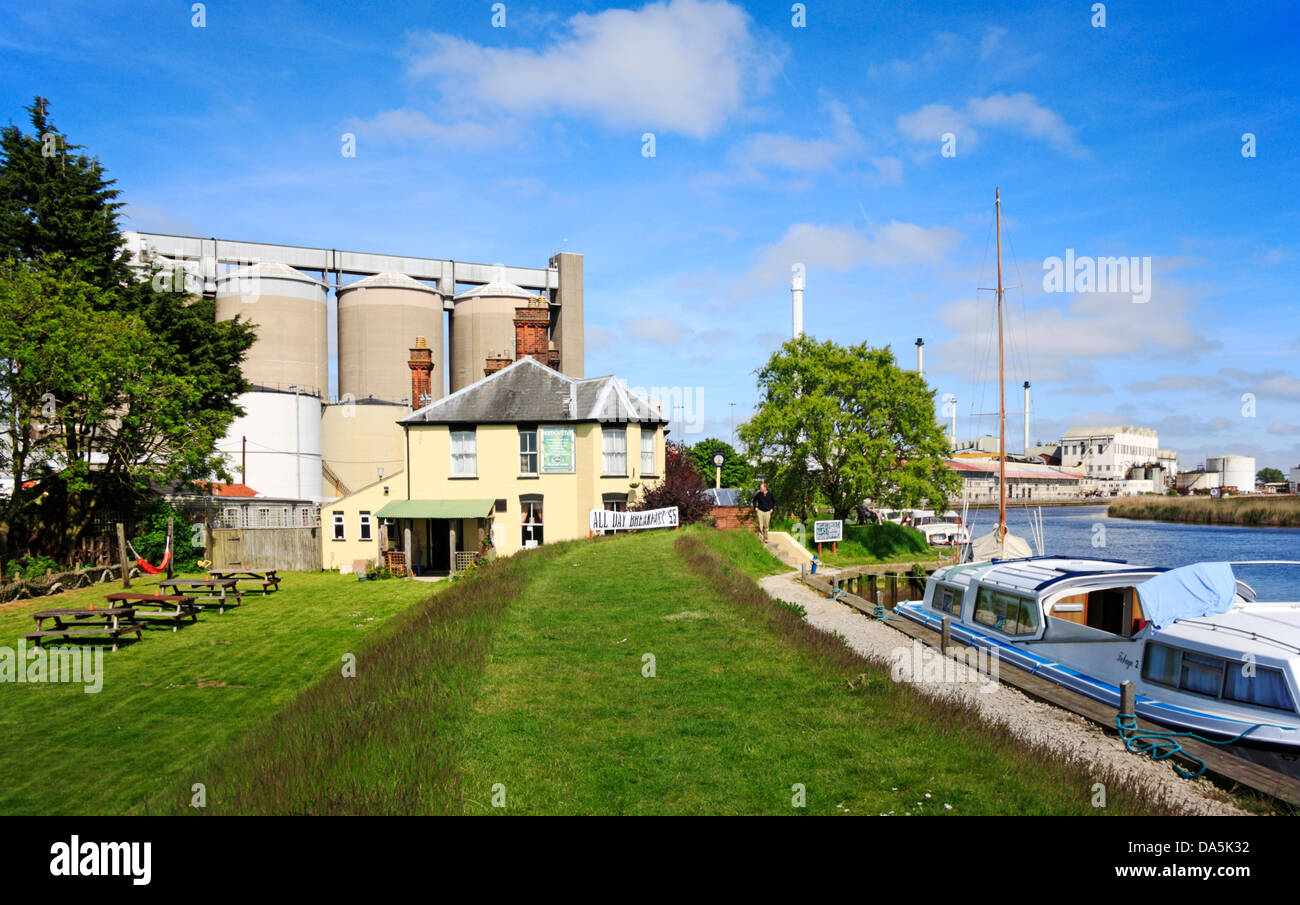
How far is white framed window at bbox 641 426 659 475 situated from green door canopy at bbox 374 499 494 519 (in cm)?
790

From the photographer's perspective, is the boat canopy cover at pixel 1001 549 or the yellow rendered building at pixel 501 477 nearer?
the yellow rendered building at pixel 501 477

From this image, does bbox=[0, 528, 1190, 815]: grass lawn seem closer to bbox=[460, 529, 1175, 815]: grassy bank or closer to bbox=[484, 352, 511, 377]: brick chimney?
bbox=[460, 529, 1175, 815]: grassy bank

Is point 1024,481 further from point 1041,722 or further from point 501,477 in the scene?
point 1041,722

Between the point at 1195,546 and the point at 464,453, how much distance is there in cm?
5986

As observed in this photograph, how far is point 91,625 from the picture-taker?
20.6m

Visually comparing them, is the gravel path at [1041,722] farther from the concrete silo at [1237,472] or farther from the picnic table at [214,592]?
the concrete silo at [1237,472]

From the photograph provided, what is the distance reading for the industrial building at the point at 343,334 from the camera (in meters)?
54.5

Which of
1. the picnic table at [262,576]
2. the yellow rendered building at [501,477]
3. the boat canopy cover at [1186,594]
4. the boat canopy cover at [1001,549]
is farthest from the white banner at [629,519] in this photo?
the boat canopy cover at [1186,594]

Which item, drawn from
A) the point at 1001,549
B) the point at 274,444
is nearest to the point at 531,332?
the point at 274,444

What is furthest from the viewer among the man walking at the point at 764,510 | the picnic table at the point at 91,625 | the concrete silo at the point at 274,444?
the concrete silo at the point at 274,444

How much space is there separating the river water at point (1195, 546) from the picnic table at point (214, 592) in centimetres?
4046
